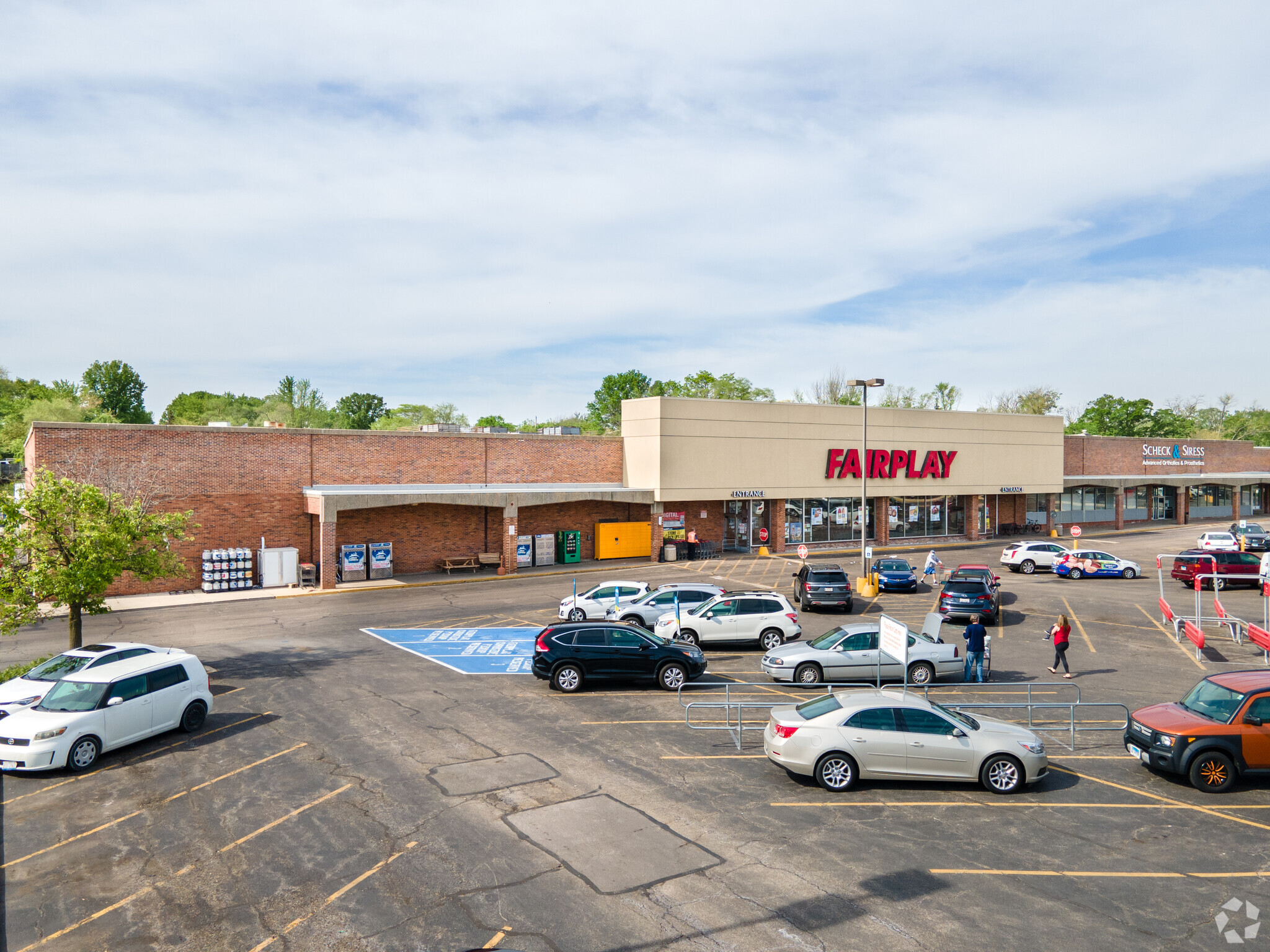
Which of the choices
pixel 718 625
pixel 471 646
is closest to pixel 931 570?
pixel 718 625

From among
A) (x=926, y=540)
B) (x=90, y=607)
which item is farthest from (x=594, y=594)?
(x=926, y=540)

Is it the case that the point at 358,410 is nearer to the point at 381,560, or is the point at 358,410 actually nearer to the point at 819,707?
the point at 381,560

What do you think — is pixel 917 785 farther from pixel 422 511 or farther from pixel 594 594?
pixel 422 511

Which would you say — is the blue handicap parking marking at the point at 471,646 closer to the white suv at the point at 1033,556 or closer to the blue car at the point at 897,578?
the blue car at the point at 897,578

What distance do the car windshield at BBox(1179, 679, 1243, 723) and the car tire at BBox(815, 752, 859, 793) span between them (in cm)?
606

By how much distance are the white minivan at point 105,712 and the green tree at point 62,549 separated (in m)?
4.17

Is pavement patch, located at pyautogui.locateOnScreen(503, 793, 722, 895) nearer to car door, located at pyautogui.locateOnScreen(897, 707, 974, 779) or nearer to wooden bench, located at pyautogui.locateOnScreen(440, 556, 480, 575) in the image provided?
car door, located at pyautogui.locateOnScreen(897, 707, 974, 779)

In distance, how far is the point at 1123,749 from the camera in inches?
591

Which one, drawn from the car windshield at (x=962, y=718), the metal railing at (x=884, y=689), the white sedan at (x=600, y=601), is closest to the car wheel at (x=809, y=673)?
the metal railing at (x=884, y=689)

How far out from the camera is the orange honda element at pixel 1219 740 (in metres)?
12.8

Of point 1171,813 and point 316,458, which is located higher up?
point 316,458

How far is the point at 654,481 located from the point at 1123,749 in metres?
29.7

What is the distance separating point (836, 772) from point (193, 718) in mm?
Answer: 12357

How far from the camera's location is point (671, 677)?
1906 cm
